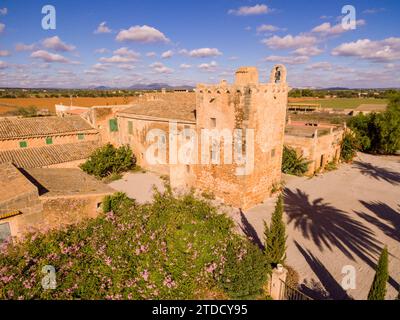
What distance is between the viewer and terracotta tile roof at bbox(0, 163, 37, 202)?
1000 centimetres

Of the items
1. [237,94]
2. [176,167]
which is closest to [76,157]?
[176,167]

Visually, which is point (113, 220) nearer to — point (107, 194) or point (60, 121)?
point (107, 194)

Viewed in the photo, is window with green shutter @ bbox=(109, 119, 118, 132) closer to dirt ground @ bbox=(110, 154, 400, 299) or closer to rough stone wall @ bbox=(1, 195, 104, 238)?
dirt ground @ bbox=(110, 154, 400, 299)

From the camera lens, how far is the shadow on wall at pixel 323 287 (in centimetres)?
919

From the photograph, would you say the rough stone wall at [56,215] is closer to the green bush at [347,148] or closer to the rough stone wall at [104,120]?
the rough stone wall at [104,120]

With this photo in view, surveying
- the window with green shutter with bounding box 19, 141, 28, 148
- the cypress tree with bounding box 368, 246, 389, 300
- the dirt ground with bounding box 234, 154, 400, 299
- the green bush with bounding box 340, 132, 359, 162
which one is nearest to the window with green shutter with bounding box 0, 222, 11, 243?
the dirt ground with bounding box 234, 154, 400, 299

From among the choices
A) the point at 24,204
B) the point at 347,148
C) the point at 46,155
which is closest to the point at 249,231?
the point at 24,204

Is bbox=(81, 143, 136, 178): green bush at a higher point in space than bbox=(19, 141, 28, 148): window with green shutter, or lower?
lower

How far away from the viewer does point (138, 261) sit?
938 centimetres

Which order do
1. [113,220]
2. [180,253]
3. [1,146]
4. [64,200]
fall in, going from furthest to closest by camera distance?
[1,146]
[113,220]
[64,200]
[180,253]

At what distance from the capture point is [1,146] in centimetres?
1947

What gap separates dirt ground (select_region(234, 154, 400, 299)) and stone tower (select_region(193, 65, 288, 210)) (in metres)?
1.48

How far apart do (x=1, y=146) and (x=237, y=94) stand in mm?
17174

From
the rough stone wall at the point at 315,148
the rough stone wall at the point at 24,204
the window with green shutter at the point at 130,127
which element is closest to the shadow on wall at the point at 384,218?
the rough stone wall at the point at 315,148
